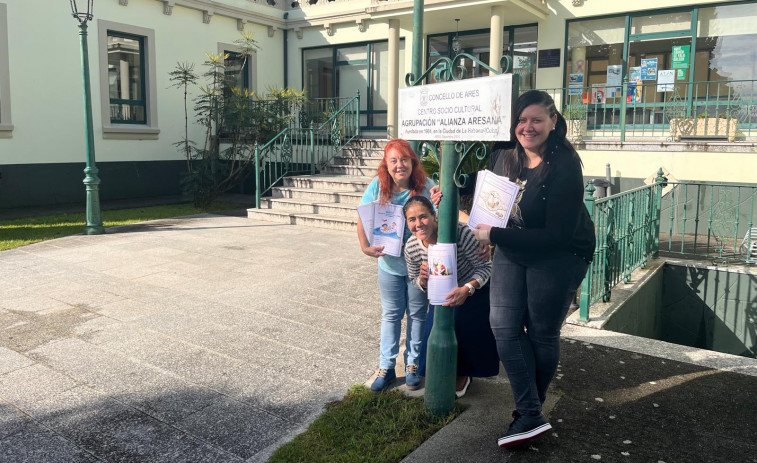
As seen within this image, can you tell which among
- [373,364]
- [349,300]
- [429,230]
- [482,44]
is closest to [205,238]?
[349,300]

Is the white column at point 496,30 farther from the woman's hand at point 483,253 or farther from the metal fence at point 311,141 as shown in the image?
the woman's hand at point 483,253

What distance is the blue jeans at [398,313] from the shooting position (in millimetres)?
3705

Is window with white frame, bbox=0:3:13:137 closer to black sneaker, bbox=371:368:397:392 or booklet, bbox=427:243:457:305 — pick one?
black sneaker, bbox=371:368:397:392

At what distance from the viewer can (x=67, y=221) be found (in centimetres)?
1109

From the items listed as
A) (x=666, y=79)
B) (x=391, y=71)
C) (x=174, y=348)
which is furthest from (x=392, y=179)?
(x=666, y=79)

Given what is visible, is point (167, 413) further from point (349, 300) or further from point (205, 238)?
point (205, 238)

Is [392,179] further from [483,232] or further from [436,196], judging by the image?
[483,232]

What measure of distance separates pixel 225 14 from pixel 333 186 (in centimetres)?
742

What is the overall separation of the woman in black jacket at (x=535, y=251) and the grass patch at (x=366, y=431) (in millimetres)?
539

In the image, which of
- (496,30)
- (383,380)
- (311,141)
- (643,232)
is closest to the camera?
(383,380)

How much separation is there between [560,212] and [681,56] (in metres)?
11.6

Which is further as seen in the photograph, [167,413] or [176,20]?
[176,20]

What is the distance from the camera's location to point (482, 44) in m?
14.7

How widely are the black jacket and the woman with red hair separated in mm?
898
